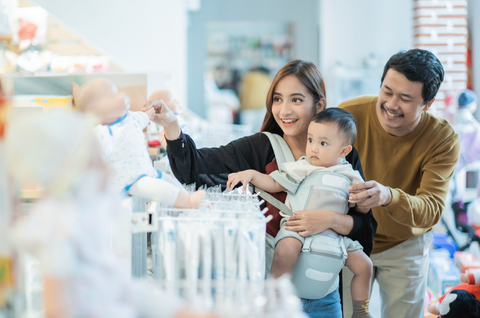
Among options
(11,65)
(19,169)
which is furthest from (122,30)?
(19,169)

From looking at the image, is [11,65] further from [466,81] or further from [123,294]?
[466,81]

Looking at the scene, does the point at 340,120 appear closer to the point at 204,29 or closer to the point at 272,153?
the point at 272,153

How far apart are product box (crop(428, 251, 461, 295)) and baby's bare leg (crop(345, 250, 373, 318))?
166cm

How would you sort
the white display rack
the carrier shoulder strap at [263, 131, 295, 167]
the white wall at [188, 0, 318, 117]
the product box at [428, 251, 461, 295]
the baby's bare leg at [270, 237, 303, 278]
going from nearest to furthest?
1. the white display rack
2. the baby's bare leg at [270, 237, 303, 278]
3. the carrier shoulder strap at [263, 131, 295, 167]
4. the product box at [428, 251, 461, 295]
5. the white wall at [188, 0, 318, 117]

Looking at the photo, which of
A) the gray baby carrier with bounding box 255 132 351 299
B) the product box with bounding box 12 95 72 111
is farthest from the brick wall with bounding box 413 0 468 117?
the product box with bounding box 12 95 72 111

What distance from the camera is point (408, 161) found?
6.66 feet

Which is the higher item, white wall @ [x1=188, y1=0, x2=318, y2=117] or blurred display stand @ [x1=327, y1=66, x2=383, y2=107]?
white wall @ [x1=188, y1=0, x2=318, y2=117]

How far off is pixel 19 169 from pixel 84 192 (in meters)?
0.12

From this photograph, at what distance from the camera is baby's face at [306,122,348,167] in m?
1.52

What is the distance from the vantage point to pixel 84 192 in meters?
0.75

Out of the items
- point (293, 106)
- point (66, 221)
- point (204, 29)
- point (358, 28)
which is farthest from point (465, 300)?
point (204, 29)

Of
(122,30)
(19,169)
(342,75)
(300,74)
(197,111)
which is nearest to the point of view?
(19,169)

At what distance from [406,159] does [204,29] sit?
7.40 metres

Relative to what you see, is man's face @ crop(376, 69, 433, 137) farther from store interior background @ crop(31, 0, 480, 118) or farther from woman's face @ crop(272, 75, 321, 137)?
store interior background @ crop(31, 0, 480, 118)
